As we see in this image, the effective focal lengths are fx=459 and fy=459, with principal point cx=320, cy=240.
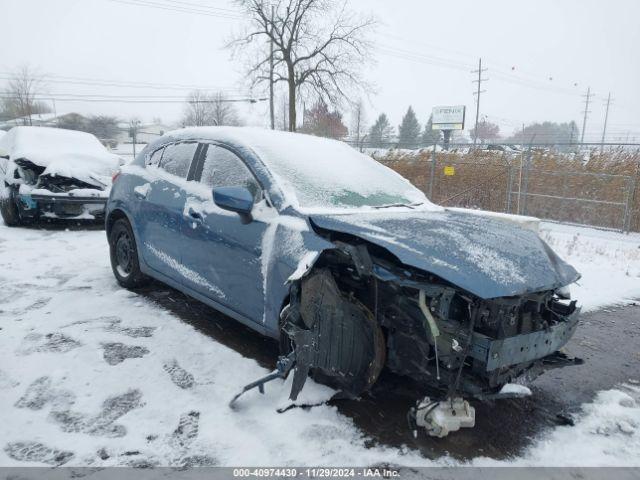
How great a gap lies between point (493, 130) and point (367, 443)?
9006cm

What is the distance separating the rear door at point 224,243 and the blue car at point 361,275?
0.01 metres

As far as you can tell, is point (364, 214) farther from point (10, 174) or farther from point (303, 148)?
point (10, 174)

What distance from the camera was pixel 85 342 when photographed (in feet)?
11.3

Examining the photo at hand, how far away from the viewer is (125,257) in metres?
4.74

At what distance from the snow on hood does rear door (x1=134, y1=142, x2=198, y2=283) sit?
396 centimetres

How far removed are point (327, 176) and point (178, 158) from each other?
148 centimetres

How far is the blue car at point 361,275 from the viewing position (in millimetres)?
2332

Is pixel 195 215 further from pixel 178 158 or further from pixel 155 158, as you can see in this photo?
pixel 155 158

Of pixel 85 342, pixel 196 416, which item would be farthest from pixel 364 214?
pixel 85 342

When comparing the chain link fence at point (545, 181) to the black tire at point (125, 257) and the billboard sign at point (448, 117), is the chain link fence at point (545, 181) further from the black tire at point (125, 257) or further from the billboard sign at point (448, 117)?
the billboard sign at point (448, 117)

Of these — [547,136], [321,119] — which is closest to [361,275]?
[321,119]

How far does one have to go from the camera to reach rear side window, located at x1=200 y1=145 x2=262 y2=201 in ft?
10.7

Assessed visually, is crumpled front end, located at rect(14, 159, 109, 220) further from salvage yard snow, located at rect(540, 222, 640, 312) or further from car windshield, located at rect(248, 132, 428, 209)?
salvage yard snow, located at rect(540, 222, 640, 312)

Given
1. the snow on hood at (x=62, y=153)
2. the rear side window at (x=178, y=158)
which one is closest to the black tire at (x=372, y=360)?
the rear side window at (x=178, y=158)
